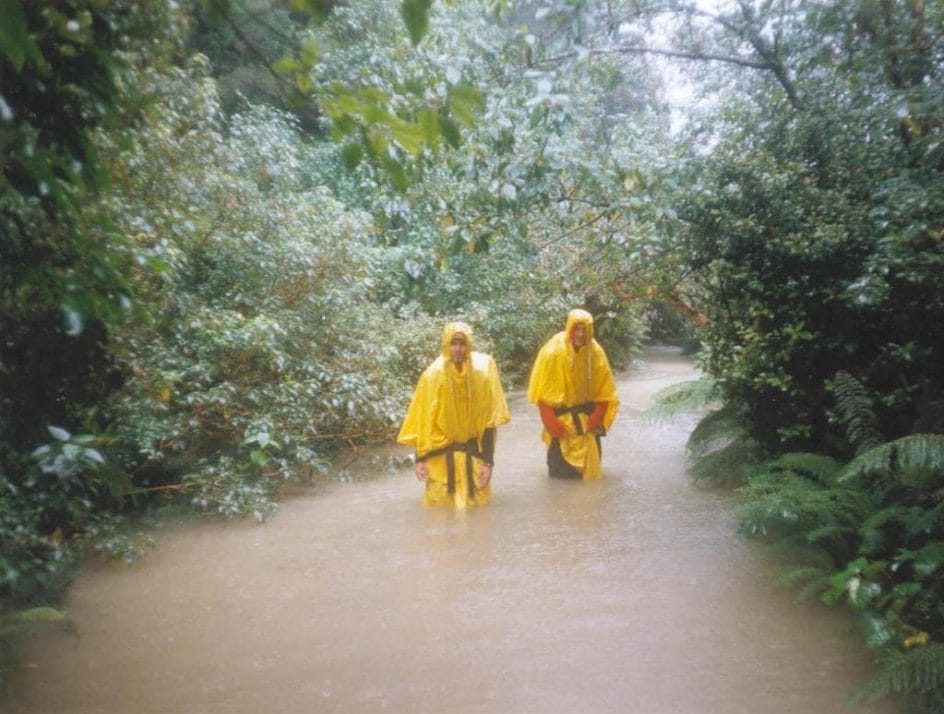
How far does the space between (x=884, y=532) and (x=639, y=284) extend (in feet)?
12.2

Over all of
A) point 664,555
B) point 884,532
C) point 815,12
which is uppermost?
point 815,12

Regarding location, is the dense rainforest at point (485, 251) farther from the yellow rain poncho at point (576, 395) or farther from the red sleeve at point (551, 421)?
the red sleeve at point (551, 421)

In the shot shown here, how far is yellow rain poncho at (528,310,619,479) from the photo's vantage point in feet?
27.1

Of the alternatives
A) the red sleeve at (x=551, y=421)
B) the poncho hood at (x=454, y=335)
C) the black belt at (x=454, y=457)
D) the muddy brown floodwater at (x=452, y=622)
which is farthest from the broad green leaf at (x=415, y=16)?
the red sleeve at (x=551, y=421)

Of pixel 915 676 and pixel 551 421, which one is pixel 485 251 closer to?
pixel 551 421

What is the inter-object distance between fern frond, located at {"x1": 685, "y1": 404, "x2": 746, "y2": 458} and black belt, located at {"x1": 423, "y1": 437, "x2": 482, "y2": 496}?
2.32 metres

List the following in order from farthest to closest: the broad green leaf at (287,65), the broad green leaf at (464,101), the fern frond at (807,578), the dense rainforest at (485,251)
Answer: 1. the fern frond at (807,578)
2. the dense rainforest at (485,251)
3. the broad green leaf at (287,65)
4. the broad green leaf at (464,101)

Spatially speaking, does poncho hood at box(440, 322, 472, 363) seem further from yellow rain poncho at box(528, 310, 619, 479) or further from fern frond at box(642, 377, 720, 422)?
fern frond at box(642, 377, 720, 422)

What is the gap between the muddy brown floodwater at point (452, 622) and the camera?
12.8 feet

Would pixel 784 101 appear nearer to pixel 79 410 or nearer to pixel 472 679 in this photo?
pixel 472 679

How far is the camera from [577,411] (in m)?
8.34

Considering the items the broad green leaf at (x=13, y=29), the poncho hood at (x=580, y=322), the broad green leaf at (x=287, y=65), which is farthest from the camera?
the poncho hood at (x=580, y=322)

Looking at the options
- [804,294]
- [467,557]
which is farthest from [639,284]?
[467,557]

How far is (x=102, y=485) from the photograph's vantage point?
6016 mm
